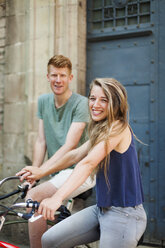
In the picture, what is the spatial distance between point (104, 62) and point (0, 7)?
1.86 m

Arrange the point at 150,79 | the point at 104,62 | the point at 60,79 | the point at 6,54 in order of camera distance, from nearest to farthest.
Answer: the point at 60,79, the point at 150,79, the point at 104,62, the point at 6,54

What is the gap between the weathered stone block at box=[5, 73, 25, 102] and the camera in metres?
5.50

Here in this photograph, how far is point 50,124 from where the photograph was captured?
12.5ft

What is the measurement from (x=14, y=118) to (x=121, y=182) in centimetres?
354

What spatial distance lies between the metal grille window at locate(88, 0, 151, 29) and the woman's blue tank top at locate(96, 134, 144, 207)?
122 inches

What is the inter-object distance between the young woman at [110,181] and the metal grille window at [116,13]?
9.51 feet

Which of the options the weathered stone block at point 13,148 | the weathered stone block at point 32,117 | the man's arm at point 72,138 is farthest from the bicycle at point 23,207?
the weathered stone block at point 13,148

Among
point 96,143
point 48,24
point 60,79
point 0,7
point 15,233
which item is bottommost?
point 15,233

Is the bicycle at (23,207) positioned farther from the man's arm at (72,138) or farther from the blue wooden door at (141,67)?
the blue wooden door at (141,67)

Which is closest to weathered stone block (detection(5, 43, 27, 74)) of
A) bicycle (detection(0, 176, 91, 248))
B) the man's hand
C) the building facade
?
the building facade

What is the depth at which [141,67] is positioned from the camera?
4.98 meters

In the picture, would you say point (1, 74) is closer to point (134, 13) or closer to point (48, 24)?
point (48, 24)

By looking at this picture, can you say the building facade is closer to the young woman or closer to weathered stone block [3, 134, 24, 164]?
weathered stone block [3, 134, 24, 164]

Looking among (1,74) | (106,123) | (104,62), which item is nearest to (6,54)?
(1,74)
